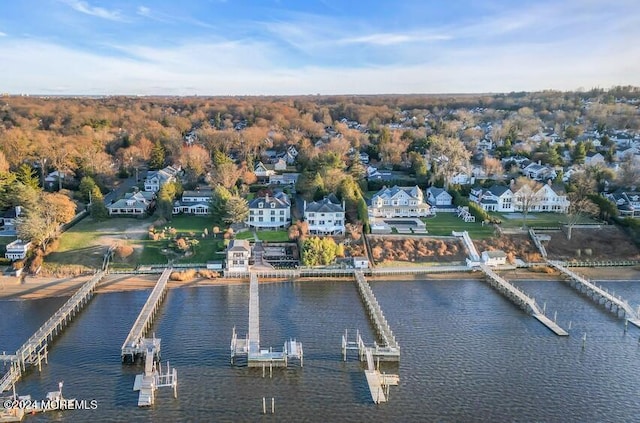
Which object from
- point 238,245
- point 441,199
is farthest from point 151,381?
point 441,199

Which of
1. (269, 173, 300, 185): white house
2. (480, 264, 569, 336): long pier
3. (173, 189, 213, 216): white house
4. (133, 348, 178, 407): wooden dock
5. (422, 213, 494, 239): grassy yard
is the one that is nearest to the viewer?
(133, 348, 178, 407): wooden dock

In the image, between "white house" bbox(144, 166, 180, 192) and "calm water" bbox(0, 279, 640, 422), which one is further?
"white house" bbox(144, 166, 180, 192)

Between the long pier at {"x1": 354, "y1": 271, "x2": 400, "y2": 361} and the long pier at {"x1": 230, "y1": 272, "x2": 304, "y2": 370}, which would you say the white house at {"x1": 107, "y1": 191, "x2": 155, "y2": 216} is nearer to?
A: the long pier at {"x1": 354, "y1": 271, "x2": 400, "y2": 361}

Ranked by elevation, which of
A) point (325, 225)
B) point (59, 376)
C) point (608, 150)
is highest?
point (608, 150)

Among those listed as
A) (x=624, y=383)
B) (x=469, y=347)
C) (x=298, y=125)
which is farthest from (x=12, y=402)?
(x=298, y=125)

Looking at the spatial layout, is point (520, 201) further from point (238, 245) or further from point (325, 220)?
point (238, 245)

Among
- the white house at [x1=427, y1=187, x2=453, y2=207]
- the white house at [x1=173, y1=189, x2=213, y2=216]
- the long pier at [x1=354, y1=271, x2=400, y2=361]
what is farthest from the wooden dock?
the white house at [x1=427, y1=187, x2=453, y2=207]

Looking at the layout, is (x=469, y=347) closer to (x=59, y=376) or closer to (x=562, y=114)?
(x=59, y=376)
